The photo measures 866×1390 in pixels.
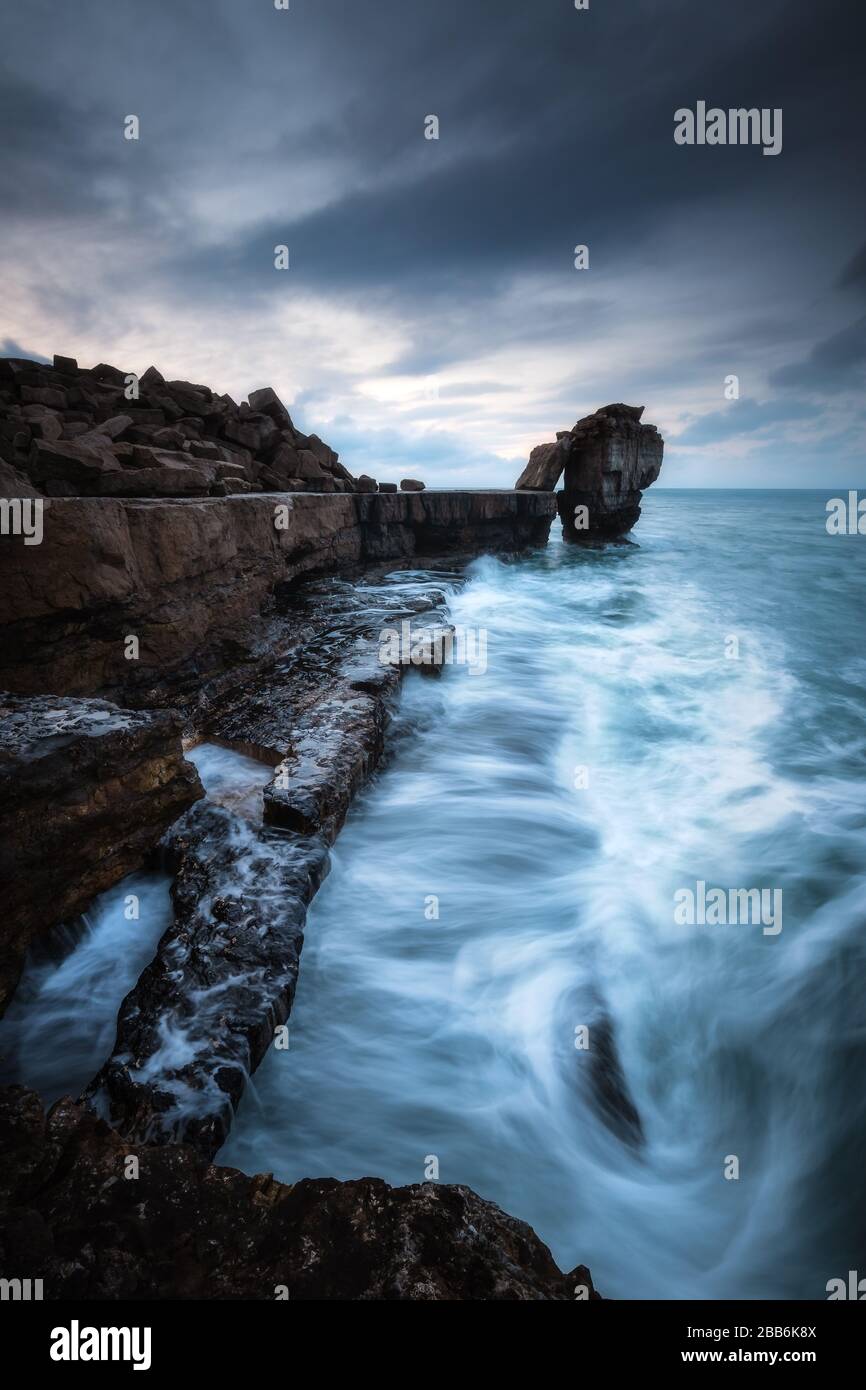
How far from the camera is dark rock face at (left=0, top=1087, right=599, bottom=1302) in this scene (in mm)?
1254

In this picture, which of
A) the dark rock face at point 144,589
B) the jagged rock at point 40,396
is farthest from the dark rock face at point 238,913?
the jagged rock at point 40,396

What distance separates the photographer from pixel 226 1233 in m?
1.38

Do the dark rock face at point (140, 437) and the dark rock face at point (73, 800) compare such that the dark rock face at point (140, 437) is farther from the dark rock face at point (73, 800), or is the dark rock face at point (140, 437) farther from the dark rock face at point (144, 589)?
the dark rock face at point (73, 800)

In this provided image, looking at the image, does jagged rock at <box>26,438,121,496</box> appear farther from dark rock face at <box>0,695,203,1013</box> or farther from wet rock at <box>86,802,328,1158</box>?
wet rock at <box>86,802,328,1158</box>

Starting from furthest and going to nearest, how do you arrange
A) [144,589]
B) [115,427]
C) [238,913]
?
[115,427], [144,589], [238,913]

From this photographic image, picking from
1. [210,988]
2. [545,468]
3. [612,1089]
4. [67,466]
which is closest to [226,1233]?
[210,988]

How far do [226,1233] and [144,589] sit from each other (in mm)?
4597

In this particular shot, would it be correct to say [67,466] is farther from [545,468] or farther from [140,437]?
[545,468]

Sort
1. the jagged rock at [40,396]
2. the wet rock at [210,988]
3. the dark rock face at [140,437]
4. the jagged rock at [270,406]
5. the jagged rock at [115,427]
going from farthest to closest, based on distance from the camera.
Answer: the jagged rock at [270,406] < the jagged rock at [40,396] < the jagged rock at [115,427] < the dark rock face at [140,437] < the wet rock at [210,988]

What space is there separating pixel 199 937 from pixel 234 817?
0.96 metres

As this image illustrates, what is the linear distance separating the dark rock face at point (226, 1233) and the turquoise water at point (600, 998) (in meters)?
0.92

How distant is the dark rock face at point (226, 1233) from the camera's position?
1.25 metres
